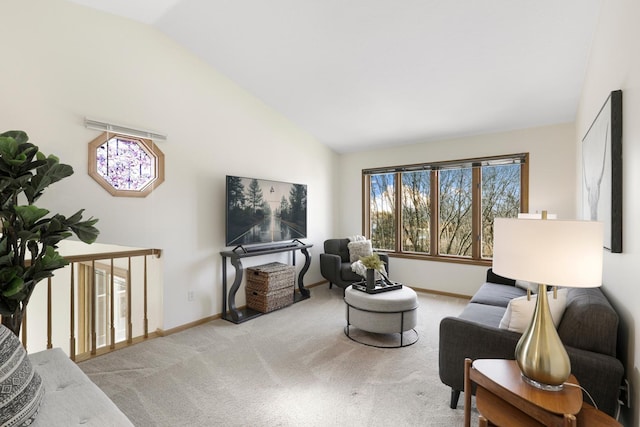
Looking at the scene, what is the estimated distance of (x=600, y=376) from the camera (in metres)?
1.40

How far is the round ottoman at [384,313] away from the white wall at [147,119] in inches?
67.1

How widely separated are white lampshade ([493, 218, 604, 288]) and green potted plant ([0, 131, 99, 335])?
2.28 metres

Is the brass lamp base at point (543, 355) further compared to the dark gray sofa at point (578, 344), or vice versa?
the dark gray sofa at point (578, 344)

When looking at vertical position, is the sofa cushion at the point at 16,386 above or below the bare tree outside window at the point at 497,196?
below

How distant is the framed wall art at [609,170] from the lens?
1556 mm

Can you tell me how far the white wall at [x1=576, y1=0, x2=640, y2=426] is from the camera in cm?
133

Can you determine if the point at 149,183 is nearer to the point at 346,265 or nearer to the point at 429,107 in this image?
the point at 346,265

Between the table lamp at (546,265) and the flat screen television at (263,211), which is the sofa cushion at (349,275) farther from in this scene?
the table lamp at (546,265)

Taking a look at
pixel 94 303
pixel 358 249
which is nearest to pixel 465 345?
pixel 358 249

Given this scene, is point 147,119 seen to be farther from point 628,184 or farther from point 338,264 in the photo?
point 628,184

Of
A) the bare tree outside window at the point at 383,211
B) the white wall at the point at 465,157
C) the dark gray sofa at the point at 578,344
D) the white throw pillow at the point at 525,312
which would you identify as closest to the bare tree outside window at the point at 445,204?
the bare tree outside window at the point at 383,211

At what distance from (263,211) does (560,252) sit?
329 cm

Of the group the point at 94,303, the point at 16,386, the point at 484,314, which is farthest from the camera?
the point at 94,303

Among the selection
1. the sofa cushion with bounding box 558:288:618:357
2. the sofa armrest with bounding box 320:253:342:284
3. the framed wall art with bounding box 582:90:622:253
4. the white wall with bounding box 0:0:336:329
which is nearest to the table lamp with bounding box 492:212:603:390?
the sofa cushion with bounding box 558:288:618:357
